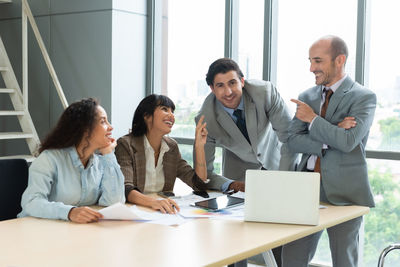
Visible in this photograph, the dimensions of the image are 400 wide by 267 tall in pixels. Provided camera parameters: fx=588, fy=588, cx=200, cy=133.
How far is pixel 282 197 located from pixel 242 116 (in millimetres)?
1168

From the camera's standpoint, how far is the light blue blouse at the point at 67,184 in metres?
2.62

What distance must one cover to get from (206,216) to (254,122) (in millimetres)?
1074

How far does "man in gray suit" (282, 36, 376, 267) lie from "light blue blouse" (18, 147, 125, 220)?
3.46 ft

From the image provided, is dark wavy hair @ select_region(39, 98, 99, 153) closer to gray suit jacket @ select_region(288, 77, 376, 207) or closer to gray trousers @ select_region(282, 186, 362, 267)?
gray suit jacket @ select_region(288, 77, 376, 207)

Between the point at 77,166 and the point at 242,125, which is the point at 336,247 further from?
the point at 77,166

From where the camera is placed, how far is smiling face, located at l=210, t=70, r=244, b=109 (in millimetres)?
3520

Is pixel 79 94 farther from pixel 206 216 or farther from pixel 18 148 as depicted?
pixel 206 216

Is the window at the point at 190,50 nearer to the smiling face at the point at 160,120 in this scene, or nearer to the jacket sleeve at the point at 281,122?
the jacket sleeve at the point at 281,122

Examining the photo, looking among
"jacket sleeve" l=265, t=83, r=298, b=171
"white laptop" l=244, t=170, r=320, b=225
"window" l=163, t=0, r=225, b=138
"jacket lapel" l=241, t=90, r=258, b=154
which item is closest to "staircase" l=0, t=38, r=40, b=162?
"window" l=163, t=0, r=225, b=138

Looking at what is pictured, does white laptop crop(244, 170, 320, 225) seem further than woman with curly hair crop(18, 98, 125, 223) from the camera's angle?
No

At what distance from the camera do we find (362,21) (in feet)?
13.6

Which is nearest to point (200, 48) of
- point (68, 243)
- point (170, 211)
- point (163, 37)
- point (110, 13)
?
point (163, 37)

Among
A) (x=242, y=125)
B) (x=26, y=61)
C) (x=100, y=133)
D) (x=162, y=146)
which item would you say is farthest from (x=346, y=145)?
(x=26, y=61)

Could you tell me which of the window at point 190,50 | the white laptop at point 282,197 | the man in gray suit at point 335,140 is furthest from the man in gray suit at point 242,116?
the window at point 190,50
